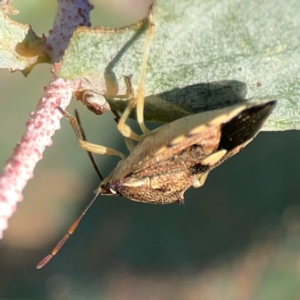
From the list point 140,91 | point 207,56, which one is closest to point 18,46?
point 140,91

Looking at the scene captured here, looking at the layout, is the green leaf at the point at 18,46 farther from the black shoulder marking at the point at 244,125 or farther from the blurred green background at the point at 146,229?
the blurred green background at the point at 146,229

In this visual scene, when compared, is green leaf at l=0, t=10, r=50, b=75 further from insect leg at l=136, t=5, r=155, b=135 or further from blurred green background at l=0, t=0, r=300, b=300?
blurred green background at l=0, t=0, r=300, b=300

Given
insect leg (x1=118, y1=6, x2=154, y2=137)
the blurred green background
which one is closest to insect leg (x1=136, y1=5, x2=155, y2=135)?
insect leg (x1=118, y1=6, x2=154, y2=137)

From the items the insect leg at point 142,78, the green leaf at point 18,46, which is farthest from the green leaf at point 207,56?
the green leaf at point 18,46

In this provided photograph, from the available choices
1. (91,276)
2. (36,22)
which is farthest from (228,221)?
(36,22)

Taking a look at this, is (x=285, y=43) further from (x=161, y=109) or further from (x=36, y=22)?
(x=36, y=22)

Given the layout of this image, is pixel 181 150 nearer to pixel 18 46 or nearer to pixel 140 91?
pixel 140 91

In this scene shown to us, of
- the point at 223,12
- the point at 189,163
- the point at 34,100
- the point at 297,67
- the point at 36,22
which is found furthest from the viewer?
the point at 34,100
